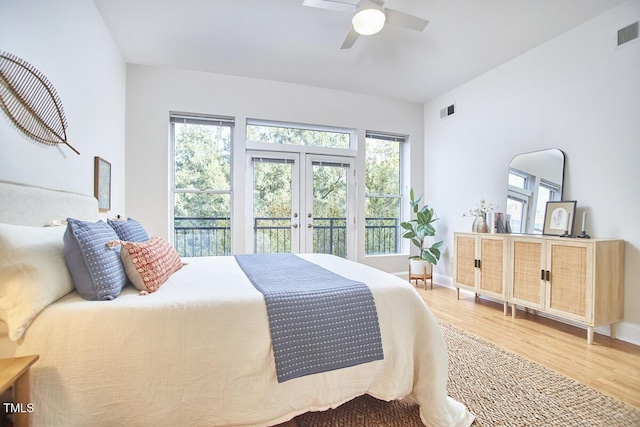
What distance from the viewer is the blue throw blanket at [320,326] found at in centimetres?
127

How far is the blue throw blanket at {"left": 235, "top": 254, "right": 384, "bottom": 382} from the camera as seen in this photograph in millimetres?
1274

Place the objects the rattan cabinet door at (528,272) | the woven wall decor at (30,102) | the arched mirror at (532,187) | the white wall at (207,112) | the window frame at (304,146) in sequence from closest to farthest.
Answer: the woven wall decor at (30,102)
the rattan cabinet door at (528,272)
the arched mirror at (532,187)
the white wall at (207,112)
the window frame at (304,146)

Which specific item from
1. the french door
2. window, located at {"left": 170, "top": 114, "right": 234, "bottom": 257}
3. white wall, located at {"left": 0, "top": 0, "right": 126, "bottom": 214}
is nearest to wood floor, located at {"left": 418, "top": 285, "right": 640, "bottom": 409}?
the french door

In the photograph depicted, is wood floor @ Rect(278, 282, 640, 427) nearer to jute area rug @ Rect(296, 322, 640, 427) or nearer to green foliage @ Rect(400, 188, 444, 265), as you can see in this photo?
jute area rug @ Rect(296, 322, 640, 427)

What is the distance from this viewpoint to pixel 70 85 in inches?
83.9

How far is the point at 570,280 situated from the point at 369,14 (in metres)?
2.79

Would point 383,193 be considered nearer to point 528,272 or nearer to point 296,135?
point 296,135

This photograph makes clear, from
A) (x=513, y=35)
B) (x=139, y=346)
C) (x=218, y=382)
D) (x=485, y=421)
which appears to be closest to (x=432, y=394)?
(x=485, y=421)

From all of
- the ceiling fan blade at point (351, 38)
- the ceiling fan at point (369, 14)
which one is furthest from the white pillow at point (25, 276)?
the ceiling fan blade at point (351, 38)

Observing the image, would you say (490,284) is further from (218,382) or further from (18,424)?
(18,424)

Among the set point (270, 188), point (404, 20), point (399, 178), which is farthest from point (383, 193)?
point (404, 20)

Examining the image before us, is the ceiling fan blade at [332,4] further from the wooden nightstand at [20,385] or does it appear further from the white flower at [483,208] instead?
the white flower at [483,208]

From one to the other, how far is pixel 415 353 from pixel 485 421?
49cm

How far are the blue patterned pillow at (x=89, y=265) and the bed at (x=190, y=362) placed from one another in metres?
0.05
